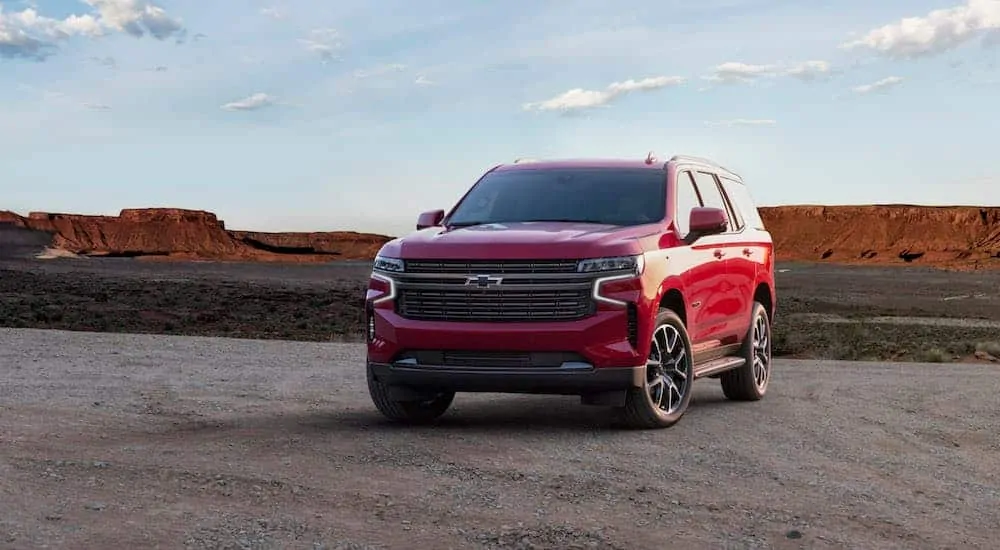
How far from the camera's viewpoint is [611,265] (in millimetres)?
9000

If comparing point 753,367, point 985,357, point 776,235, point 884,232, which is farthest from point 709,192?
point 776,235

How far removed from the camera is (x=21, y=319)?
34.3 m

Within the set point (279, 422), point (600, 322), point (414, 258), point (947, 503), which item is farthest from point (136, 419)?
point (947, 503)

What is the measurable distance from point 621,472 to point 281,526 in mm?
2378

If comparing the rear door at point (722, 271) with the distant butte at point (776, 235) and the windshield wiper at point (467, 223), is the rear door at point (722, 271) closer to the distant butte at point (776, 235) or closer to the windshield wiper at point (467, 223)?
the windshield wiper at point (467, 223)

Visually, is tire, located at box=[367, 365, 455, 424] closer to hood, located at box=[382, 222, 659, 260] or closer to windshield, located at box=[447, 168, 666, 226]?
hood, located at box=[382, 222, 659, 260]

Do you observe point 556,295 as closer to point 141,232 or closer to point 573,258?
point 573,258

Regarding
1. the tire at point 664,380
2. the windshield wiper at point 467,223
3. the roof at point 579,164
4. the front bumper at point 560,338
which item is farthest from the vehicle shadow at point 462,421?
the roof at point 579,164

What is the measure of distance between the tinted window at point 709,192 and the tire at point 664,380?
5.33 ft

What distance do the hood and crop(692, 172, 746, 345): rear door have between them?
129 cm

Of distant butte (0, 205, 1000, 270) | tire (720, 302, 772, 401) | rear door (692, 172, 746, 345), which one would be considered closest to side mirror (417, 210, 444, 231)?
rear door (692, 172, 746, 345)

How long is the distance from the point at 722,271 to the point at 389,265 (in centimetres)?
311

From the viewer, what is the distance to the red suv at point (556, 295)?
8.98 meters

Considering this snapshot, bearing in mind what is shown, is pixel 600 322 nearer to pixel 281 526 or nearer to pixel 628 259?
pixel 628 259
